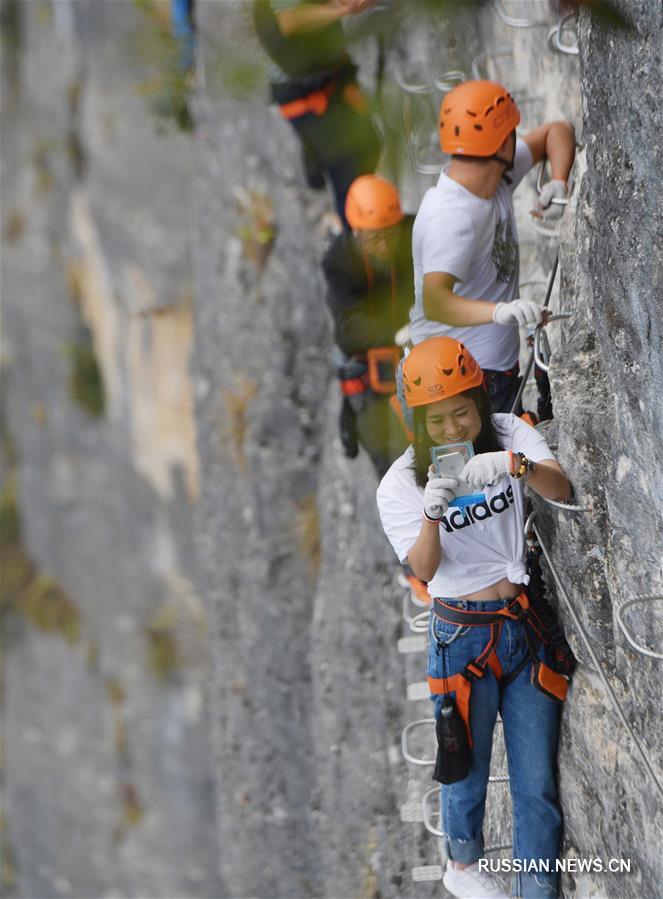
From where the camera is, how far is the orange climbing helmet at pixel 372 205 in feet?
12.6

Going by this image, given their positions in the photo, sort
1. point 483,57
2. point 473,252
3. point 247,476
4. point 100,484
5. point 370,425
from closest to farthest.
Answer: point 473,252 < point 483,57 < point 370,425 < point 247,476 < point 100,484

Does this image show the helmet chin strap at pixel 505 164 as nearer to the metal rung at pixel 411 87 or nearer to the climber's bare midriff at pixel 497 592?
the metal rung at pixel 411 87

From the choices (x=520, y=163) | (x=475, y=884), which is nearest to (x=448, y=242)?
(x=520, y=163)

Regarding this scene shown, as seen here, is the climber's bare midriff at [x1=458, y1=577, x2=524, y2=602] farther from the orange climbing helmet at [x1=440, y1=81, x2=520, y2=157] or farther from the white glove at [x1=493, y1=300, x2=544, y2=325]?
the orange climbing helmet at [x1=440, y1=81, x2=520, y2=157]

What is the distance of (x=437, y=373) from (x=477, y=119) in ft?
3.08

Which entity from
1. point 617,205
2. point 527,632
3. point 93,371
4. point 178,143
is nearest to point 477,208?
point 617,205

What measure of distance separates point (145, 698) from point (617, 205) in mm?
12630

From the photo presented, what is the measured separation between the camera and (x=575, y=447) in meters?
3.19

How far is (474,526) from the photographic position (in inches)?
127

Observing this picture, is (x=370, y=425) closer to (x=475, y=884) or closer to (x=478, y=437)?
(x=478, y=437)

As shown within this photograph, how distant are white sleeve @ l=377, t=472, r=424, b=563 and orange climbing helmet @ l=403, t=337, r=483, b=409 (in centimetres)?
29

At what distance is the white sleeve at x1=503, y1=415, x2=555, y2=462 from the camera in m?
3.12

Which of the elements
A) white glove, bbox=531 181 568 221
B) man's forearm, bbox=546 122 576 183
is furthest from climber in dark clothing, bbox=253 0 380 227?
man's forearm, bbox=546 122 576 183

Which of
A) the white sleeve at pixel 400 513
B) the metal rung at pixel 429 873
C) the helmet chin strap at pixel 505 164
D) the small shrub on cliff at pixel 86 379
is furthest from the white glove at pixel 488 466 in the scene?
the small shrub on cliff at pixel 86 379
